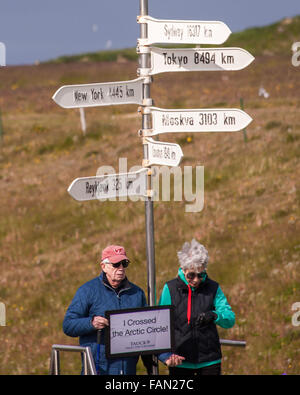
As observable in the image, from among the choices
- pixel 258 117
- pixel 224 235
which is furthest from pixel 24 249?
pixel 258 117

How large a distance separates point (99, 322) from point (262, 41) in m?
70.0

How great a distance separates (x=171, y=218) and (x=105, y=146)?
885cm

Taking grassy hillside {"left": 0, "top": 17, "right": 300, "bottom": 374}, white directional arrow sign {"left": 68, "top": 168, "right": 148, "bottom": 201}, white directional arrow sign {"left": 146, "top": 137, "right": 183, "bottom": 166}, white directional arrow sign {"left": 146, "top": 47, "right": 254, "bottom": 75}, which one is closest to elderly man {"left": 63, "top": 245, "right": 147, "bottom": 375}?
white directional arrow sign {"left": 68, "top": 168, "right": 148, "bottom": 201}

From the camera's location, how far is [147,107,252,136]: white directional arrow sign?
A: 6.20 meters

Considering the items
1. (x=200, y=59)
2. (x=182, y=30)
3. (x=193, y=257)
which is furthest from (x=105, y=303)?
(x=182, y=30)

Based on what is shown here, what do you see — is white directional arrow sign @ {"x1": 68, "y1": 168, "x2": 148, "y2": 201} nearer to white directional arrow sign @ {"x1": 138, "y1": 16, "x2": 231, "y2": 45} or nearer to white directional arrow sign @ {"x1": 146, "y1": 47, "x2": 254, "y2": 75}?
white directional arrow sign @ {"x1": 146, "y1": 47, "x2": 254, "y2": 75}

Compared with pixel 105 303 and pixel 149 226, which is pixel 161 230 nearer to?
pixel 149 226

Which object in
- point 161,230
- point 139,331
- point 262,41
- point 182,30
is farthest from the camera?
point 262,41

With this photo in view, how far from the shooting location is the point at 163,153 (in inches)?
243

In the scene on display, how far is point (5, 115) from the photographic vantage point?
128ft

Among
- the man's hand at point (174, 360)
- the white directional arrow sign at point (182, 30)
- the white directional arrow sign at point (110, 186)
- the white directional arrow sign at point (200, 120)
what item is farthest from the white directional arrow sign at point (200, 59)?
the man's hand at point (174, 360)

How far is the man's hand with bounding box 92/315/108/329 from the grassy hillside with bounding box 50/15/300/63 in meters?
63.4

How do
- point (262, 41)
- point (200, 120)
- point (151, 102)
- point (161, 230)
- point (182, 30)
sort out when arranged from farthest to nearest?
1. point (262, 41)
2. point (161, 230)
3. point (151, 102)
4. point (200, 120)
5. point (182, 30)

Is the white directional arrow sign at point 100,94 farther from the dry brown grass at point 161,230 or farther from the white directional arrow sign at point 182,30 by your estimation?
the dry brown grass at point 161,230
